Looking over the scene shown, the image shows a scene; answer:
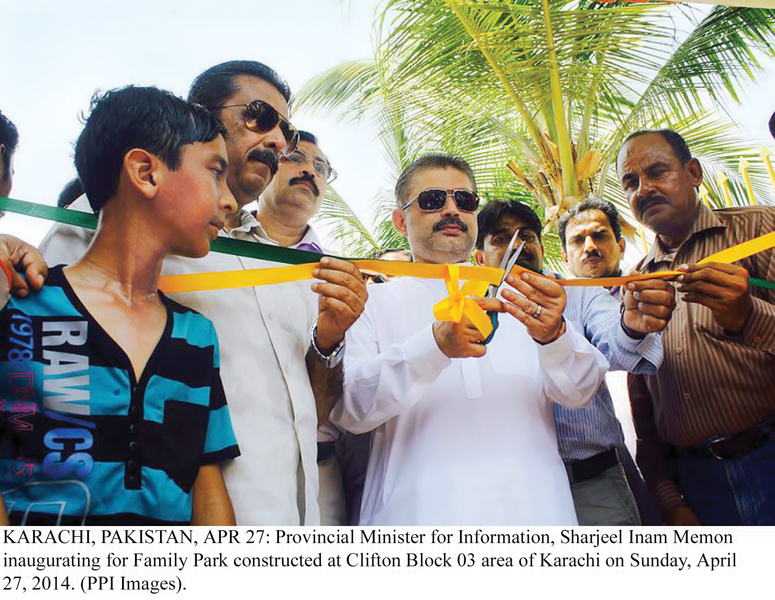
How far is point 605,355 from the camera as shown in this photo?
100 inches

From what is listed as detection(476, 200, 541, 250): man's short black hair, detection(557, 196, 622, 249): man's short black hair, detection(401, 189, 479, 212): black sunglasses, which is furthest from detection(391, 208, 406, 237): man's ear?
detection(557, 196, 622, 249): man's short black hair

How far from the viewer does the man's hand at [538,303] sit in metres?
2.02

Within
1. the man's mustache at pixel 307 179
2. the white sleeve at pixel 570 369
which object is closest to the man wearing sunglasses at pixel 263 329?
the white sleeve at pixel 570 369

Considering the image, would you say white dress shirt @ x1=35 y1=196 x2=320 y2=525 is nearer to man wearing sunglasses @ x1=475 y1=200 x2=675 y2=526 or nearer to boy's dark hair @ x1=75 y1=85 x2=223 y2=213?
boy's dark hair @ x1=75 y1=85 x2=223 y2=213

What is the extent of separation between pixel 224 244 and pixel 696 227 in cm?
196

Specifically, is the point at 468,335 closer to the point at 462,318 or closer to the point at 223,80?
the point at 462,318

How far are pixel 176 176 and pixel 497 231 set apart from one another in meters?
2.00

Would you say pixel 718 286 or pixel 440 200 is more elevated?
pixel 440 200

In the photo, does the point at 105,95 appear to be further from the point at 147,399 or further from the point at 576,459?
the point at 576,459

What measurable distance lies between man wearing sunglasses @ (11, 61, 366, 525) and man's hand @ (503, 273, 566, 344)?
484 millimetres

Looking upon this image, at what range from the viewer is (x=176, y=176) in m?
1.66

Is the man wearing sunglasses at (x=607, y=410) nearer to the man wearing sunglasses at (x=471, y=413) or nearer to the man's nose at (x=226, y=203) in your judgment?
the man wearing sunglasses at (x=471, y=413)

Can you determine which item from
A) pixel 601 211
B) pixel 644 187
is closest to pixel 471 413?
pixel 644 187
